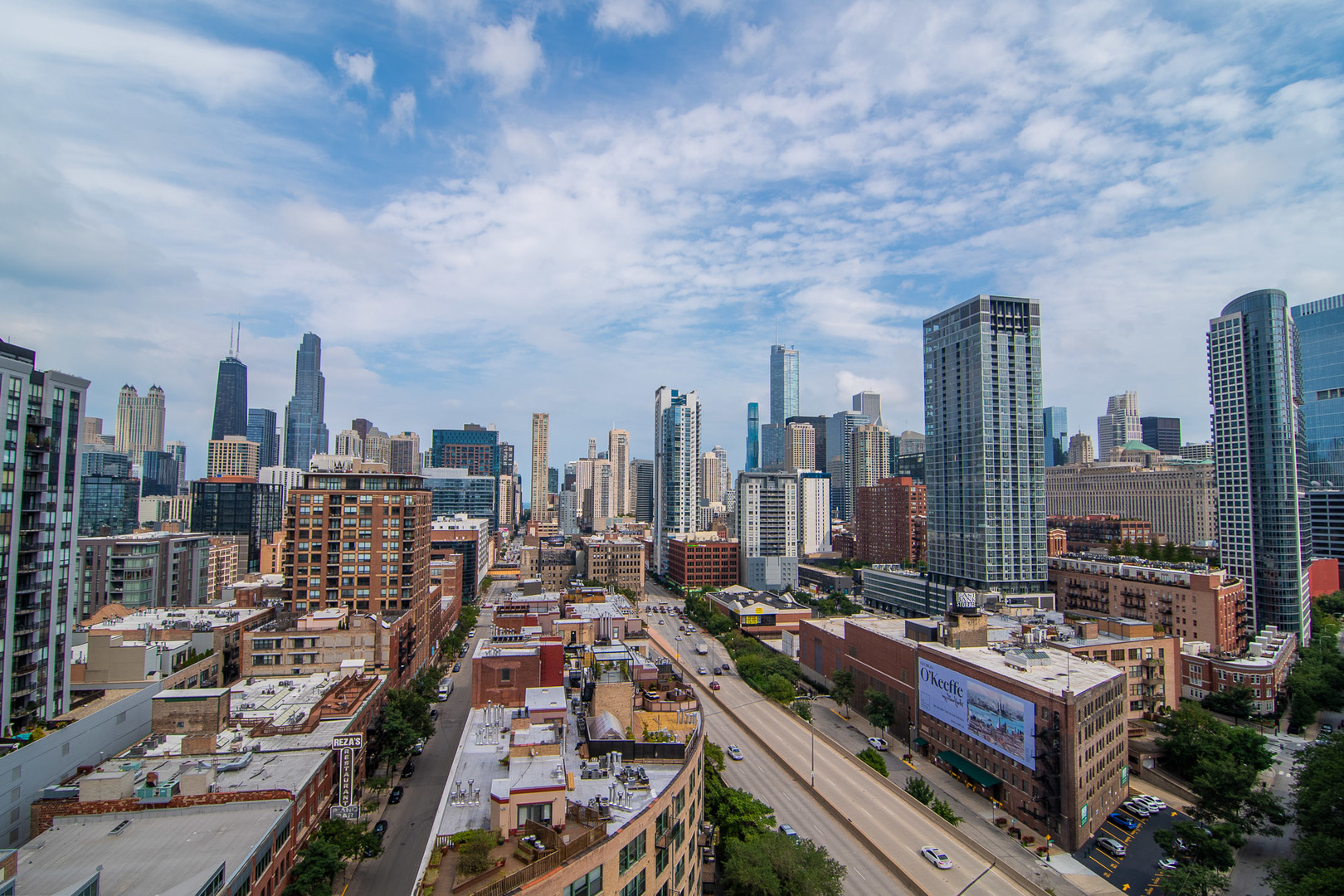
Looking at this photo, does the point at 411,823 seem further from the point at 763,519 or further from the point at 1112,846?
the point at 763,519

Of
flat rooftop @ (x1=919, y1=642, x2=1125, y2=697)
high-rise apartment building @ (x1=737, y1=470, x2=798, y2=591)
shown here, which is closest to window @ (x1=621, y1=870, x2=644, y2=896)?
flat rooftop @ (x1=919, y1=642, x2=1125, y2=697)

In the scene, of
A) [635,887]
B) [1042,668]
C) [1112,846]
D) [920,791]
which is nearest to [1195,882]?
[1112,846]

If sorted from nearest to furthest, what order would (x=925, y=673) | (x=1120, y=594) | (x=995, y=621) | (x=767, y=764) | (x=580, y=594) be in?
(x=767, y=764) < (x=925, y=673) < (x=995, y=621) < (x=1120, y=594) < (x=580, y=594)

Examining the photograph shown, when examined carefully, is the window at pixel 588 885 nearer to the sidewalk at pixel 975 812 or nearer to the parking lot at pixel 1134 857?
the sidewalk at pixel 975 812

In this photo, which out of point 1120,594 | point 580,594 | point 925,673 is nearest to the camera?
point 925,673

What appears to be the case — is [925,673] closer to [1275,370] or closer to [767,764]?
[767,764]

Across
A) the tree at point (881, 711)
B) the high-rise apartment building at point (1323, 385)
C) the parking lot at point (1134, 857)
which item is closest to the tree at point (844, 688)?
the tree at point (881, 711)

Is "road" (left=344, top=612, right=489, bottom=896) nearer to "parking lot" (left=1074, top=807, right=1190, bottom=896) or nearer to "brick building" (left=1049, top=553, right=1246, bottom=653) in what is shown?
"parking lot" (left=1074, top=807, right=1190, bottom=896)

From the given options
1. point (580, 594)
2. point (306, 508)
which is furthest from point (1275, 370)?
point (306, 508)
